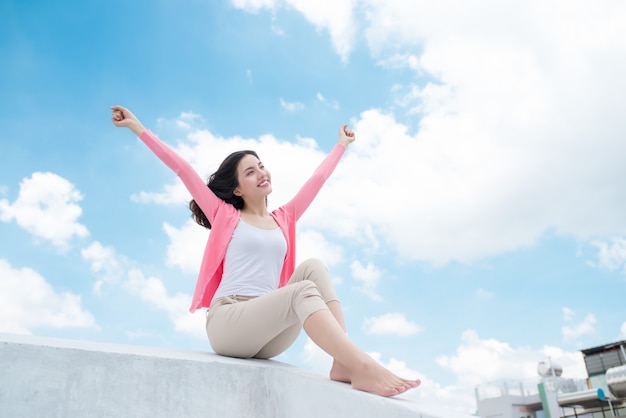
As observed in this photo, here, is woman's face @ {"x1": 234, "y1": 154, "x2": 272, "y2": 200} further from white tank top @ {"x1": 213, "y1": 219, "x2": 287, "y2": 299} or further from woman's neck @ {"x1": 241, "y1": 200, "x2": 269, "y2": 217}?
white tank top @ {"x1": 213, "y1": 219, "x2": 287, "y2": 299}

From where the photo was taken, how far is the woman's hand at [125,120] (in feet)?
8.16

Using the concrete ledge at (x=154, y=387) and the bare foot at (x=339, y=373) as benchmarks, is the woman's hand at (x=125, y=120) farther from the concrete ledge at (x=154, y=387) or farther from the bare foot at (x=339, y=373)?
the bare foot at (x=339, y=373)

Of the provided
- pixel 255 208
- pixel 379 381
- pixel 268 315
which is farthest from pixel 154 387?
pixel 255 208

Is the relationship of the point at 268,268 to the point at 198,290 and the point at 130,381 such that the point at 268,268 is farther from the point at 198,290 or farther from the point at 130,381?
the point at 130,381

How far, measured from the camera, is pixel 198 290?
7.63 ft

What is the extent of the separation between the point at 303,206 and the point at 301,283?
1.02m

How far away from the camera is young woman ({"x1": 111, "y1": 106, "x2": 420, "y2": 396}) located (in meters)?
1.68

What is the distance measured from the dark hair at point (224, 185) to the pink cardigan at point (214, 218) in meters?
0.10

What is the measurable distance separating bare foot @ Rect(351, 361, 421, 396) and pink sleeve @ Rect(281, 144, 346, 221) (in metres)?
1.26

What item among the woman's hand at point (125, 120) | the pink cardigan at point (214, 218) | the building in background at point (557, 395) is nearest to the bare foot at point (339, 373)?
the pink cardigan at point (214, 218)

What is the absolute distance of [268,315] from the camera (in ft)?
6.11

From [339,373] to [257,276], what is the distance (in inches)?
26.0

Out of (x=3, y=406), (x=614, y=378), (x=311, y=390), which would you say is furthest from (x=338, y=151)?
(x=614, y=378)

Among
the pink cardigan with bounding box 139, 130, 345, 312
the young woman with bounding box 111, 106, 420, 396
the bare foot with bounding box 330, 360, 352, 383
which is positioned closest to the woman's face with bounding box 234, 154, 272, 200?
the young woman with bounding box 111, 106, 420, 396
